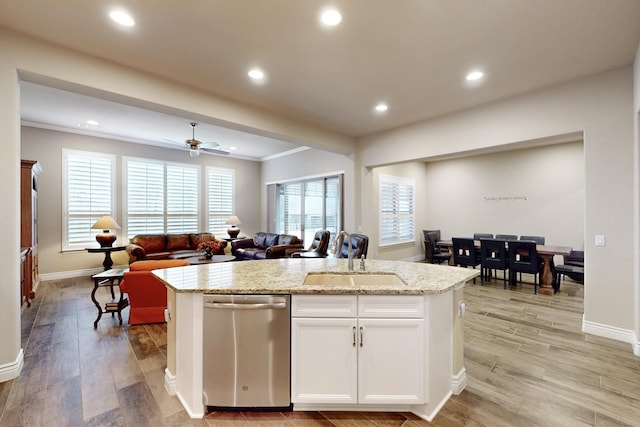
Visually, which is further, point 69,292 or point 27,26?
point 69,292

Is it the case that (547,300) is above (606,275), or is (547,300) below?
below

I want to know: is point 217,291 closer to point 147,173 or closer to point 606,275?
point 606,275

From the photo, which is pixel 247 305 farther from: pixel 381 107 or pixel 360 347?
pixel 381 107

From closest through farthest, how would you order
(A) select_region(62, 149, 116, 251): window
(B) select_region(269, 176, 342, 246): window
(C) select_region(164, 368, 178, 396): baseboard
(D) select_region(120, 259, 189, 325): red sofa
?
(C) select_region(164, 368, 178, 396): baseboard, (D) select_region(120, 259, 189, 325): red sofa, (A) select_region(62, 149, 116, 251): window, (B) select_region(269, 176, 342, 246): window

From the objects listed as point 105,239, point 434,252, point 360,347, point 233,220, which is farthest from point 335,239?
point 233,220

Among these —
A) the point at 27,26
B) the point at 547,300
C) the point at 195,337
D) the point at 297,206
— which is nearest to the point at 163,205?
the point at 297,206

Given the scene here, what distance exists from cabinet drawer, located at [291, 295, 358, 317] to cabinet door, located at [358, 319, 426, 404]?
13 cm

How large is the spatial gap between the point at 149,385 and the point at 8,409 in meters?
0.89

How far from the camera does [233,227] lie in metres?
8.39

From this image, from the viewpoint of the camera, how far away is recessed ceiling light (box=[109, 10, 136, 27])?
2328 mm

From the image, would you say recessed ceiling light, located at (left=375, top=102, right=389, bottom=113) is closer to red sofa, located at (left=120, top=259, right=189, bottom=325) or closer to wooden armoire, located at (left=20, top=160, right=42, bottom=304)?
red sofa, located at (left=120, top=259, right=189, bottom=325)

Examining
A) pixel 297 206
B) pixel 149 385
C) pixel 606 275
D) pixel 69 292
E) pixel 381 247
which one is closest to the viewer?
pixel 149 385

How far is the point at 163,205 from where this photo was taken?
7.21m

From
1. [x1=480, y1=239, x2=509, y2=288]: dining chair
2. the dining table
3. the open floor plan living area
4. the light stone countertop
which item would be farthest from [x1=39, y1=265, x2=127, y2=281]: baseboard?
the dining table
